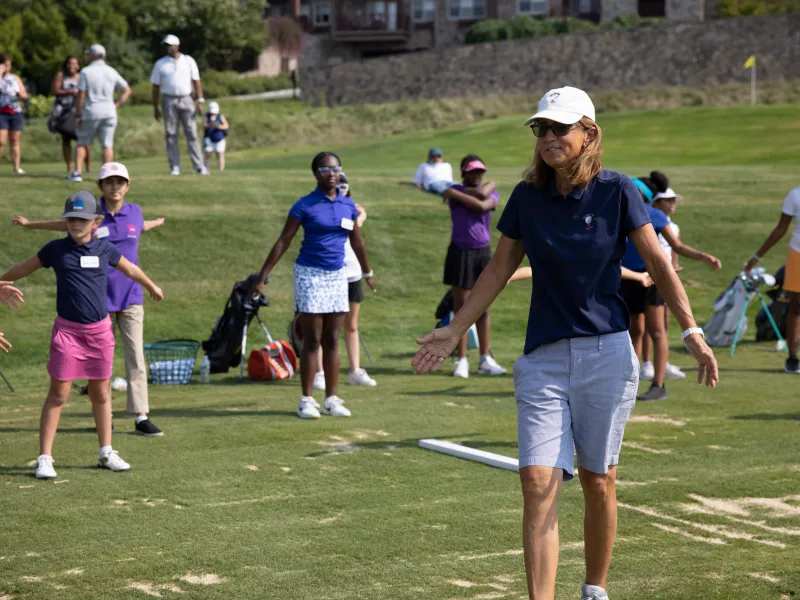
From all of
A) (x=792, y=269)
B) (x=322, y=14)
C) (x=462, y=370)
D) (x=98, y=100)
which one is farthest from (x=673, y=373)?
(x=322, y=14)

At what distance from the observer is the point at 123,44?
67.4 m

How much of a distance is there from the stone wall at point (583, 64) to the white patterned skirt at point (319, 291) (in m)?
52.0

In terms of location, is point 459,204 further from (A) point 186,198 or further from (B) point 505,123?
(B) point 505,123

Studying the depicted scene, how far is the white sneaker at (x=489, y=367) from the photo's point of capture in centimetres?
1322

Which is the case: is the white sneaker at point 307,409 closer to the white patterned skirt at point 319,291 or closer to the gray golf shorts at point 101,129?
the white patterned skirt at point 319,291

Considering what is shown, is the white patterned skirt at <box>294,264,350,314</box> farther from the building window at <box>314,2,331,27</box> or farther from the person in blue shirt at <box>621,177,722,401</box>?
the building window at <box>314,2,331,27</box>

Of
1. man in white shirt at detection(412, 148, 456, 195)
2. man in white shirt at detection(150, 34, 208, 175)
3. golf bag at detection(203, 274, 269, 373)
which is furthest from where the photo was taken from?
man in white shirt at detection(412, 148, 456, 195)

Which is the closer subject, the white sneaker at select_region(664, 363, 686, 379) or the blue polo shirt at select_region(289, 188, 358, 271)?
the blue polo shirt at select_region(289, 188, 358, 271)

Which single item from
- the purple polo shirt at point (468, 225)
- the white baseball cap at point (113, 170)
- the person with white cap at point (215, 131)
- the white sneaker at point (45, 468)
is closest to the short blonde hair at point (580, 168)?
the white sneaker at point (45, 468)

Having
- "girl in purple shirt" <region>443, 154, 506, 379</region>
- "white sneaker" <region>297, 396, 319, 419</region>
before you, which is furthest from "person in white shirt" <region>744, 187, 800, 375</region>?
"white sneaker" <region>297, 396, 319, 419</region>

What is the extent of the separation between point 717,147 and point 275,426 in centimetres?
3124

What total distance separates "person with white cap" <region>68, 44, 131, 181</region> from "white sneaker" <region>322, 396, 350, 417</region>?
29.8 feet

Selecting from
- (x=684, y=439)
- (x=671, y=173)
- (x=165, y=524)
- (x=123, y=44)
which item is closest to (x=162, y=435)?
(x=165, y=524)

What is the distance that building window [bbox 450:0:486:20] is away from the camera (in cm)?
7669
